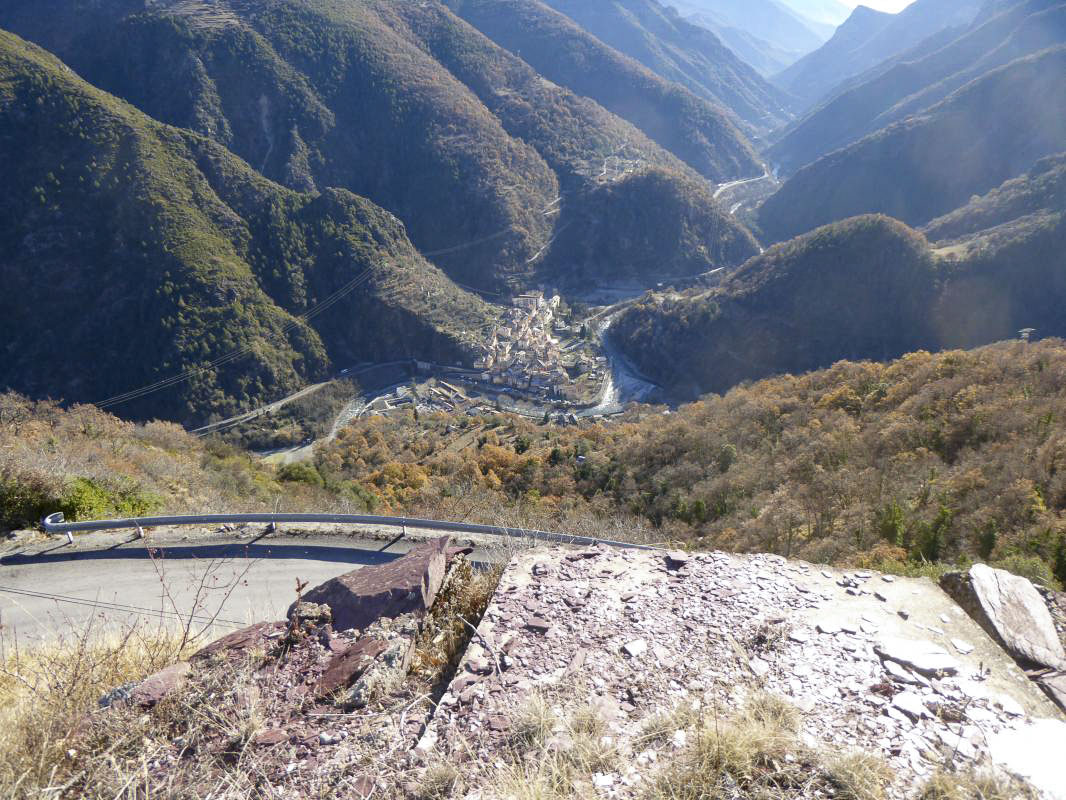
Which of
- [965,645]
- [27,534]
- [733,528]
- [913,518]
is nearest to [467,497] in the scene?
[733,528]

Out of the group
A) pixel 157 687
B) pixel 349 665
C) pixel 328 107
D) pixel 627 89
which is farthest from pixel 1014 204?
pixel 627 89

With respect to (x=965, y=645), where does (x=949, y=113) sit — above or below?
above

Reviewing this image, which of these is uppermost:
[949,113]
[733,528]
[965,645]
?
[949,113]

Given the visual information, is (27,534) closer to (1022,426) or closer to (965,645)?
(965,645)

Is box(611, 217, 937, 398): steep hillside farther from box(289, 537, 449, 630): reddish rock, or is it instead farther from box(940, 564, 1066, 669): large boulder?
box(289, 537, 449, 630): reddish rock

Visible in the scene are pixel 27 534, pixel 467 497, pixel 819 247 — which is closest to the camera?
pixel 27 534

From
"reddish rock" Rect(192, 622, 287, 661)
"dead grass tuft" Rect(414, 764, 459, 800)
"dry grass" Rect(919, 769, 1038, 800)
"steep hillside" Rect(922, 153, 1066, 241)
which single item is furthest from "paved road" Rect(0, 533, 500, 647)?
"steep hillside" Rect(922, 153, 1066, 241)

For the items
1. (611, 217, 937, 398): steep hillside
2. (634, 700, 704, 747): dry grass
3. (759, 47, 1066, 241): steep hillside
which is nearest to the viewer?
(634, 700, 704, 747): dry grass
